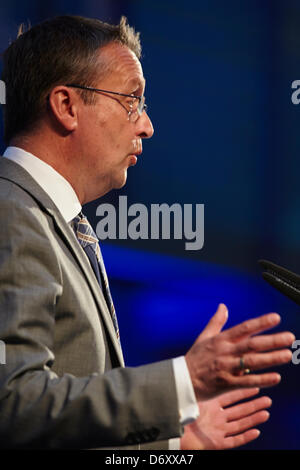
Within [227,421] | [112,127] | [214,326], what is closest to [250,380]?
[214,326]

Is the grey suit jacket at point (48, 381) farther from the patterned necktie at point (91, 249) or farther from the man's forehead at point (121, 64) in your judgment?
the man's forehead at point (121, 64)

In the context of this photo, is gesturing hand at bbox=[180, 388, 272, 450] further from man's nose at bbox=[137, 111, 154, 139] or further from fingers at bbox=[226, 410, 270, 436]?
man's nose at bbox=[137, 111, 154, 139]

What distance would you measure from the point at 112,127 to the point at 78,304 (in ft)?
1.82

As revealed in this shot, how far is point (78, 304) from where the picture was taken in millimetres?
1251

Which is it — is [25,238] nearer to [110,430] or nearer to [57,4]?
[110,430]

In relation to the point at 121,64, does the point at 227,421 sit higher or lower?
lower

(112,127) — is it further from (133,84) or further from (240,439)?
(240,439)

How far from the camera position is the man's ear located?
5.00 ft

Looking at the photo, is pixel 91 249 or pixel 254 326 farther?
pixel 91 249

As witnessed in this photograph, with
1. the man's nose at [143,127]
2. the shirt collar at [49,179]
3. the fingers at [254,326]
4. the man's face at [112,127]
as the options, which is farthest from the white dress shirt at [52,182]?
the fingers at [254,326]

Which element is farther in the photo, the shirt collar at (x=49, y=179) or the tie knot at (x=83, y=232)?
the tie knot at (x=83, y=232)

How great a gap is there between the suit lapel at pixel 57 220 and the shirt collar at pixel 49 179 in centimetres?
6

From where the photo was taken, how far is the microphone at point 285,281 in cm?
141

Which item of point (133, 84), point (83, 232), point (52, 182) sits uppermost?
point (133, 84)
